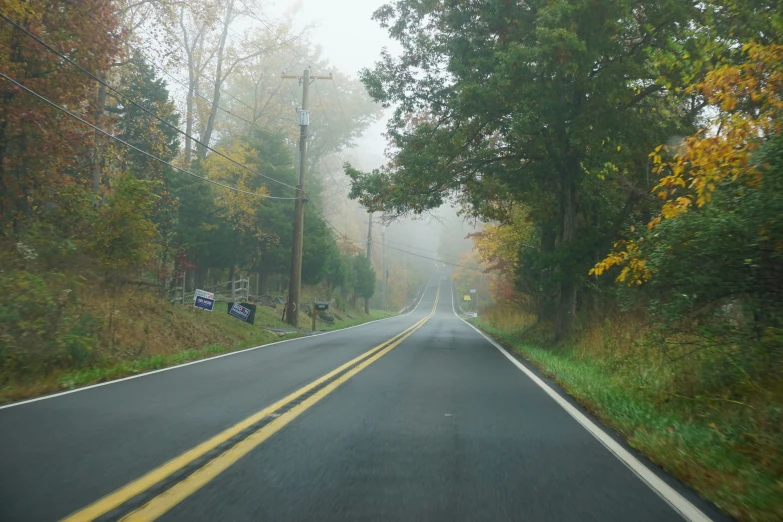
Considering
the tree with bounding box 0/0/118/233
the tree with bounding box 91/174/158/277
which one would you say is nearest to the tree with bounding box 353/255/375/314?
the tree with bounding box 0/0/118/233

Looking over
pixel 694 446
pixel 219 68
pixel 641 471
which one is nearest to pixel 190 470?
pixel 641 471

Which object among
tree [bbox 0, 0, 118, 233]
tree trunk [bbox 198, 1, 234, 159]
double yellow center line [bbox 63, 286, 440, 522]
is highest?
tree trunk [bbox 198, 1, 234, 159]

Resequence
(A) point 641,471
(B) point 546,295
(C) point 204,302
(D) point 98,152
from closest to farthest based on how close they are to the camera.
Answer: (A) point 641,471 < (C) point 204,302 < (D) point 98,152 < (B) point 546,295

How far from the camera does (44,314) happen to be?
12.1 m

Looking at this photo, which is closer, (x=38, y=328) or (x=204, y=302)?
(x=38, y=328)

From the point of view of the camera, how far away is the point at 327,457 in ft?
17.5

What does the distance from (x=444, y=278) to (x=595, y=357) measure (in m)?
131

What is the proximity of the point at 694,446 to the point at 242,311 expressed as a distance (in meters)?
20.1

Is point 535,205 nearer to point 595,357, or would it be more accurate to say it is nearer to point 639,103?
point 639,103

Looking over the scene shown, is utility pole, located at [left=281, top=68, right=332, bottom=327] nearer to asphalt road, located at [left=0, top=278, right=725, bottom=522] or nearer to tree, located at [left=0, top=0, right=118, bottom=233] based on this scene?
tree, located at [left=0, top=0, right=118, bottom=233]

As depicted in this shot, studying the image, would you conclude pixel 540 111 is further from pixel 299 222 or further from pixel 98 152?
pixel 98 152

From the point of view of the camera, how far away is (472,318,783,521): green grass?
14.2 feet

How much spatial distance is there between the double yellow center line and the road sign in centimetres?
1634

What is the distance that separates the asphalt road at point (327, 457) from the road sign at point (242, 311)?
1446cm
